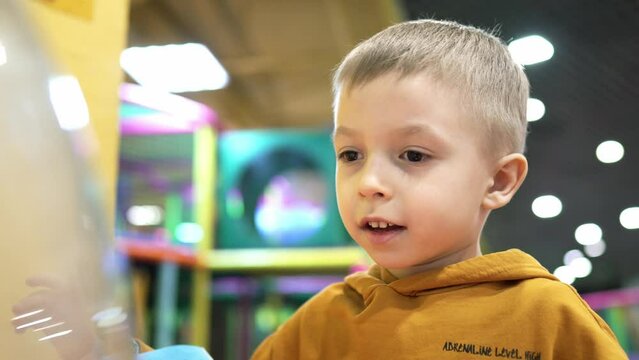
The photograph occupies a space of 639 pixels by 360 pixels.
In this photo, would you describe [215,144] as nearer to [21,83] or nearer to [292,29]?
[292,29]

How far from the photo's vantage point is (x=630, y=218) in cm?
139

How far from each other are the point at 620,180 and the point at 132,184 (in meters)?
1.62

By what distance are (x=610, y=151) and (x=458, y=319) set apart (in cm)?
96

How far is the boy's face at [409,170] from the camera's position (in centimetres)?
57

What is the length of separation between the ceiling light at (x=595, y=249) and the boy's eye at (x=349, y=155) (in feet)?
3.42

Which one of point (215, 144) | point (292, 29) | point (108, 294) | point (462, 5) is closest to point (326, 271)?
point (215, 144)

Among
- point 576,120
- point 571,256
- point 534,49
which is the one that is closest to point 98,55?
point 534,49

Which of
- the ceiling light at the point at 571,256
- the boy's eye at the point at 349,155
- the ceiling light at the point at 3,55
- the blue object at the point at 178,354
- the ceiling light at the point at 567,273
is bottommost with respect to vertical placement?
the ceiling light at the point at 567,273

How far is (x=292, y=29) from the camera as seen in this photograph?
3.22 metres

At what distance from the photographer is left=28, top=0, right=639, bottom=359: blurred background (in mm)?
1320

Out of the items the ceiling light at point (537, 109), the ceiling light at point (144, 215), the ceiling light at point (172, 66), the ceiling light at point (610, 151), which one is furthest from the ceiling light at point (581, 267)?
the ceiling light at point (172, 66)

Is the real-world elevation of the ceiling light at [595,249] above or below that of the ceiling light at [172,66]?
below

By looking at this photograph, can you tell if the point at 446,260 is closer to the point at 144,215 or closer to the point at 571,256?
the point at 571,256

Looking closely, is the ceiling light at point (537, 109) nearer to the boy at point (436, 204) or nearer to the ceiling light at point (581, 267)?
the ceiling light at point (581, 267)
